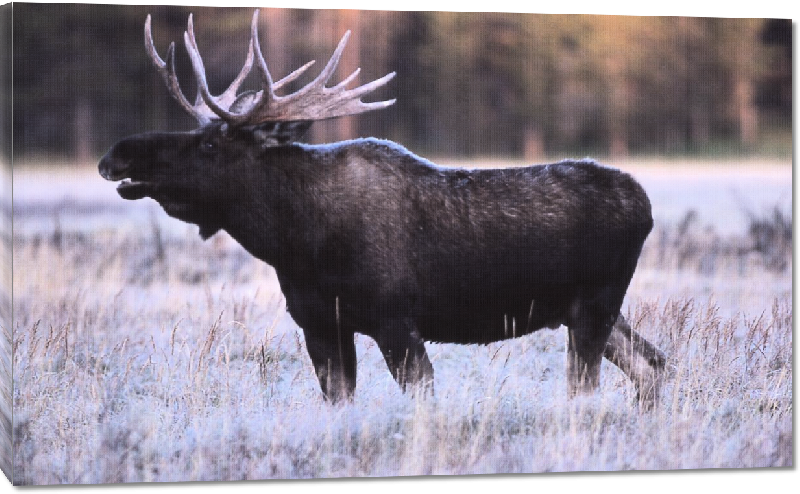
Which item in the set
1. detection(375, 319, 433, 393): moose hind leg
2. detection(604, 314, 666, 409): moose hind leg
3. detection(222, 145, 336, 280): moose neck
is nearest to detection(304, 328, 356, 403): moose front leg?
detection(375, 319, 433, 393): moose hind leg

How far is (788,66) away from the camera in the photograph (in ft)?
26.4

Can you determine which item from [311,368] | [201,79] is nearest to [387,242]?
[311,368]

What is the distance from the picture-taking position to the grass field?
7137mm

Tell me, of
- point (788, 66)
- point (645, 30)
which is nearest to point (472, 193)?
point (645, 30)

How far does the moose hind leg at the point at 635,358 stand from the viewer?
7770 millimetres

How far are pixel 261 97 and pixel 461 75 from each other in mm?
1176

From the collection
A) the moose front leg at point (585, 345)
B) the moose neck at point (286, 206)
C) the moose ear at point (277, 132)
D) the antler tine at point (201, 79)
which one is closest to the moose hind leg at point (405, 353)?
the moose neck at point (286, 206)

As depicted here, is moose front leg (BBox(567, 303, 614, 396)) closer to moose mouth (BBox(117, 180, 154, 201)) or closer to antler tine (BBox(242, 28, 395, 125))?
antler tine (BBox(242, 28, 395, 125))

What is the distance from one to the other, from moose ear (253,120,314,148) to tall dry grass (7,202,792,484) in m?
0.64

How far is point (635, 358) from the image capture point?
7812mm

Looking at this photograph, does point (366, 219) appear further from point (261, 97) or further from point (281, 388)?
point (281, 388)

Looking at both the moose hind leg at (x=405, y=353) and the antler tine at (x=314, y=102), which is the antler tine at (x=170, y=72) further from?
the moose hind leg at (x=405, y=353)

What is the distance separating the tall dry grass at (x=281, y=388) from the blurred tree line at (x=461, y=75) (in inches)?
24.2

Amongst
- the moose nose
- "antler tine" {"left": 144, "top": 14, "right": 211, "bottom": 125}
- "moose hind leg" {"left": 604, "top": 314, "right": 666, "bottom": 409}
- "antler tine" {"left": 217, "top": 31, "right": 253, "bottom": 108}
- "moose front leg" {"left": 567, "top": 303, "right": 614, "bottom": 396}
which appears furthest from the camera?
"moose hind leg" {"left": 604, "top": 314, "right": 666, "bottom": 409}
